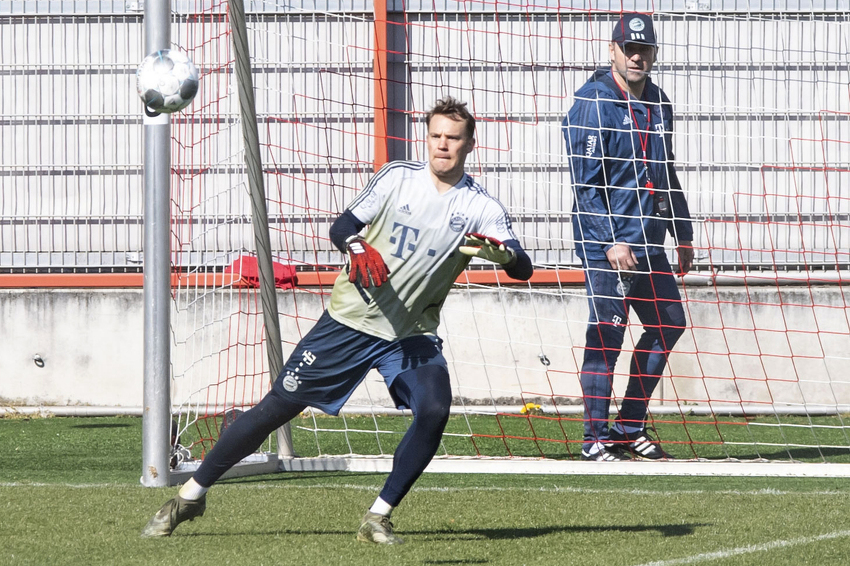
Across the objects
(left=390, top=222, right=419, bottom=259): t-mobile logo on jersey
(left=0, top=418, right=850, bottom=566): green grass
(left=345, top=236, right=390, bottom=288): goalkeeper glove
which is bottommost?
(left=0, top=418, right=850, bottom=566): green grass

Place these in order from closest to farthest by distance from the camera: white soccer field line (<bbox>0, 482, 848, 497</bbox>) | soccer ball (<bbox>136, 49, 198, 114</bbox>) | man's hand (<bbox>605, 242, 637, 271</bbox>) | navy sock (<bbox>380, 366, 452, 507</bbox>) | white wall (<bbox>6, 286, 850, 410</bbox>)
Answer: navy sock (<bbox>380, 366, 452, 507</bbox>) < soccer ball (<bbox>136, 49, 198, 114</bbox>) < white soccer field line (<bbox>0, 482, 848, 497</bbox>) < man's hand (<bbox>605, 242, 637, 271</bbox>) < white wall (<bbox>6, 286, 850, 410</bbox>)

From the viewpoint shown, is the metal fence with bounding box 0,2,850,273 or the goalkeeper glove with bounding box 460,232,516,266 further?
the metal fence with bounding box 0,2,850,273

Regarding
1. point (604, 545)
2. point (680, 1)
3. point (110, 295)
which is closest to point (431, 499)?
point (604, 545)

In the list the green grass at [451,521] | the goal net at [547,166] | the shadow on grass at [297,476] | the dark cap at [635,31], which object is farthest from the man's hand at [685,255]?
the goal net at [547,166]

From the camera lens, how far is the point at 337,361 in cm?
465

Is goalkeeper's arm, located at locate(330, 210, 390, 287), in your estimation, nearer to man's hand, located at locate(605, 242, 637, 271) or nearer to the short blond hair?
the short blond hair

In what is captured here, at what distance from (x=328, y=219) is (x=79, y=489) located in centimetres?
528

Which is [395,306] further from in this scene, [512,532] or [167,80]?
[167,80]

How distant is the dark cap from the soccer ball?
250 centimetres

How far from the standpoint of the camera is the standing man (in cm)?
674

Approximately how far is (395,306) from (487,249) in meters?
0.48

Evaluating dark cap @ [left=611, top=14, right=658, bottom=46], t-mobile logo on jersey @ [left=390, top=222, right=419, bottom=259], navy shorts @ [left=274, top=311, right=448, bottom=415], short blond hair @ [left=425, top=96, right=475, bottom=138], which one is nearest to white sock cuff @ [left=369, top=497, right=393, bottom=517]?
navy shorts @ [left=274, top=311, right=448, bottom=415]

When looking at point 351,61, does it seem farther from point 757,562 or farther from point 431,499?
point 757,562

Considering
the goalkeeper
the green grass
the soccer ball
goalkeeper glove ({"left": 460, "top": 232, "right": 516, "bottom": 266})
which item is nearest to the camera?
the green grass
